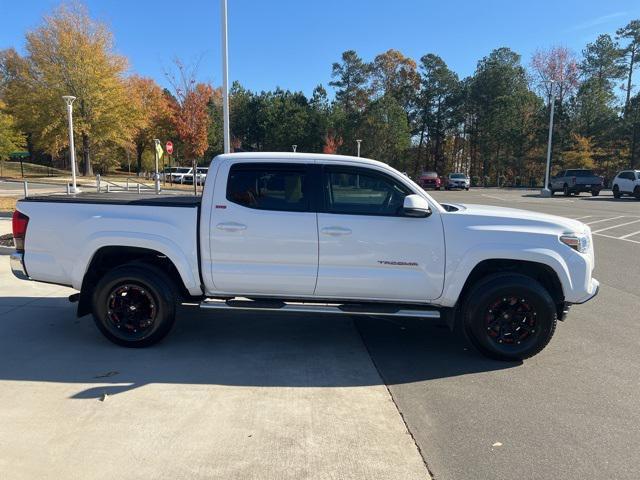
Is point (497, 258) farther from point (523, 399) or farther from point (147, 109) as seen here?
point (147, 109)

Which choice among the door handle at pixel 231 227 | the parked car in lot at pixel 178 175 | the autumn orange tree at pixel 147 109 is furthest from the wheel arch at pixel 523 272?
the autumn orange tree at pixel 147 109

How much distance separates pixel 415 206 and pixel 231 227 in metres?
1.74

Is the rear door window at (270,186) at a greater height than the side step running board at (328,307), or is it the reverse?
the rear door window at (270,186)

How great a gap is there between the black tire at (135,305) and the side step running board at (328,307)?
15.4 inches

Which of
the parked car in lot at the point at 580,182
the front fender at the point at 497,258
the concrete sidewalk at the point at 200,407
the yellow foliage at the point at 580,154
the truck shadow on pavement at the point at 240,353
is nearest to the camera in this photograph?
the concrete sidewalk at the point at 200,407

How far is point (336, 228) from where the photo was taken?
4.52m

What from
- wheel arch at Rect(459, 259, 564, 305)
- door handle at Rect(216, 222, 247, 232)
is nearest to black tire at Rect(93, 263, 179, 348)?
door handle at Rect(216, 222, 247, 232)

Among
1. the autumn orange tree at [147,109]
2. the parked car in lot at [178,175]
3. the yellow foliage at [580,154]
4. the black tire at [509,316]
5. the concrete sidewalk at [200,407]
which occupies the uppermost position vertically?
the autumn orange tree at [147,109]

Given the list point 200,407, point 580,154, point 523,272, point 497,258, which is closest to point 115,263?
point 200,407

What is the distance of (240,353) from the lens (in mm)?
4809

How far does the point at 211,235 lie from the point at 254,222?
17.2 inches

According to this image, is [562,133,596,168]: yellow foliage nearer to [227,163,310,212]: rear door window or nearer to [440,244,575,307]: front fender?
[440,244,575,307]: front fender

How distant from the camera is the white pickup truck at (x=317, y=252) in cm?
450

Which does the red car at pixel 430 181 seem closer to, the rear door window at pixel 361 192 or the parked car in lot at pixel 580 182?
the parked car in lot at pixel 580 182
